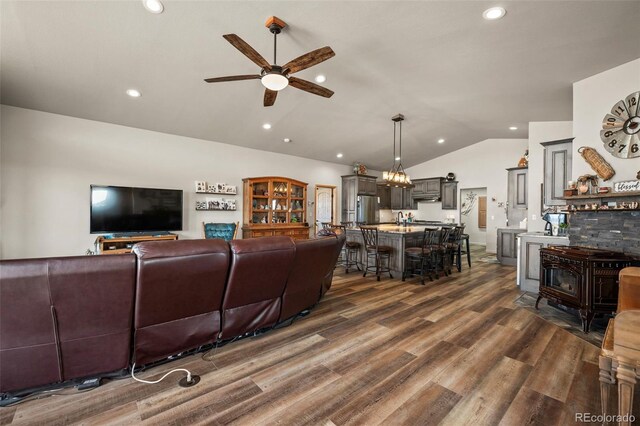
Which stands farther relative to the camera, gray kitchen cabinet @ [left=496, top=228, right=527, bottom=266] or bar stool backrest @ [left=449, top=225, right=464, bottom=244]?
gray kitchen cabinet @ [left=496, top=228, right=527, bottom=266]

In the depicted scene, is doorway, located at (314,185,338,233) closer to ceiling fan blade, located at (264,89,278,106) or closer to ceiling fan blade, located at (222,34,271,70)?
ceiling fan blade, located at (264,89,278,106)

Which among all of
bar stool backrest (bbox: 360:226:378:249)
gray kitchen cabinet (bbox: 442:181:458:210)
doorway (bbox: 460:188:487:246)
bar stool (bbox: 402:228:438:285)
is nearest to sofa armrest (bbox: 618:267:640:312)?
bar stool (bbox: 402:228:438:285)

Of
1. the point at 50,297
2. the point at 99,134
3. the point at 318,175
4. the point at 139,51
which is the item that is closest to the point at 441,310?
the point at 50,297

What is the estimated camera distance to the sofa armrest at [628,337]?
1.23 metres

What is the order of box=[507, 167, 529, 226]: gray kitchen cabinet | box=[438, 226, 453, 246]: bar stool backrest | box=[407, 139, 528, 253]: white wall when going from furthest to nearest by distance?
box=[407, 139, 528, 253]: white wall, box=[507, 167, 529, 226]: gray kitchen cabinet, box=[438, 226, 453, 246]: bar stool backrest

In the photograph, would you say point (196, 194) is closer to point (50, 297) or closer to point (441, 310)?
point (50, 297)

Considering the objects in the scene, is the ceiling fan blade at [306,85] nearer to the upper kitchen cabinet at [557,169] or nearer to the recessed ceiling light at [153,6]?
the recessed ceiling light at [153,6]

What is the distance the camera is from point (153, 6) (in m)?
2.69

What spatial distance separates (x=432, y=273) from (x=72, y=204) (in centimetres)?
671

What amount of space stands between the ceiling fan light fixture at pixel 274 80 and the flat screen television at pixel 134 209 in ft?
11.8

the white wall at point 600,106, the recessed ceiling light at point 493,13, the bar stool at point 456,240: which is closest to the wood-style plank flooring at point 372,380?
the white wall at point 600,106

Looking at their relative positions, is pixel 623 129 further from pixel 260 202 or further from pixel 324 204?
pixel 260 202

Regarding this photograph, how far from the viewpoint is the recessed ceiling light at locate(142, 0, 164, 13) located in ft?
8.64

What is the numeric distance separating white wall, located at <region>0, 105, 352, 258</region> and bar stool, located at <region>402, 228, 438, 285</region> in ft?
14.5
